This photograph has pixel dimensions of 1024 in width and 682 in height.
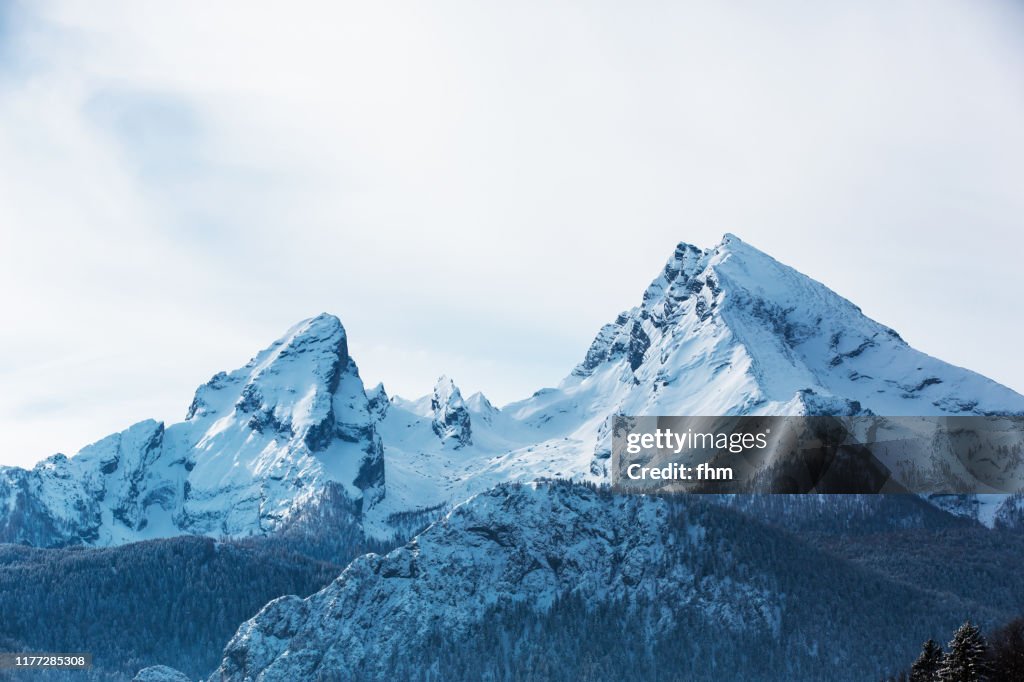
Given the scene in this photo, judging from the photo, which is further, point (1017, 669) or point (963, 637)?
point (1017, 669)

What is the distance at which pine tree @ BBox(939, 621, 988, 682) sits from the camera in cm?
13975

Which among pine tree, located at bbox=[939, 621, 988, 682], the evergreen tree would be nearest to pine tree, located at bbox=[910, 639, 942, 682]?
the evergreen tree

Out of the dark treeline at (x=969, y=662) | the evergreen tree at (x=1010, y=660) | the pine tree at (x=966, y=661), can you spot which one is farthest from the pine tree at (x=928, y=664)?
the pine tree at (x=966, y=661)

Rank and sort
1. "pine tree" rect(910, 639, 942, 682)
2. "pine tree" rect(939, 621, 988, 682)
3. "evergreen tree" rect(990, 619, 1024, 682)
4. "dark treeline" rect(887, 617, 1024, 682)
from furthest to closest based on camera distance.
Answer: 1. "evergreen tree" rect(990, 619, 1024, 682)
2. "pine tree" rect(910, 639, 942, 682)
3. "dark treeline" rect(887, 617, 1024, 682)
4. "pine tree" rect(939, 621, 988, 682)

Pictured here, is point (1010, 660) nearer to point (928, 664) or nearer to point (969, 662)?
point (928, 664)

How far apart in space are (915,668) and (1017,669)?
10.9m

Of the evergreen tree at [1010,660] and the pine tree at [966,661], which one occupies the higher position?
the pine tree at [966,661]

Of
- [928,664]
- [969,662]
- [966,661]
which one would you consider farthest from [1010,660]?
[969,662]

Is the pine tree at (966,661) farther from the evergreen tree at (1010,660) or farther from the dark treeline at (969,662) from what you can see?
the evergreen tree at (1010,660)

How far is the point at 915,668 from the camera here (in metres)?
157

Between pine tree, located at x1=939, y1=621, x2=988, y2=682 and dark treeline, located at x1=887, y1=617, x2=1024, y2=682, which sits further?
dark treeline, located at x1=887, y1=617, x2=1024, y2=682

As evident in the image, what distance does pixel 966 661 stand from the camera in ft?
460

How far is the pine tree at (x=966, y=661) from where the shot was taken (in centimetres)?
13975

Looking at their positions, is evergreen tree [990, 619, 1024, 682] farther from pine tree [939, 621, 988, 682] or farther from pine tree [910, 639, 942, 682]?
pine tree [910, 639, 942, 682]
